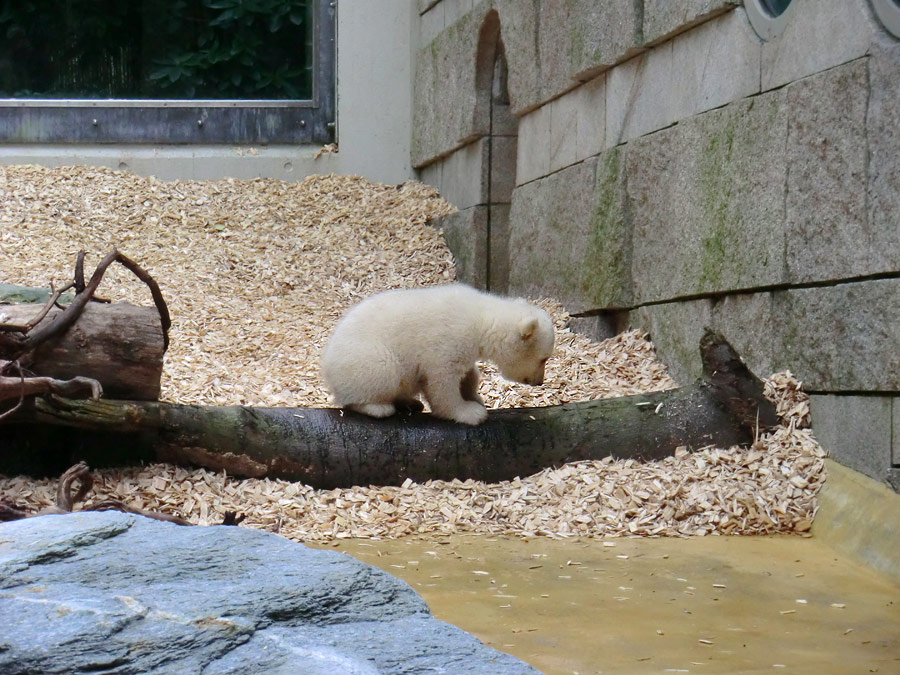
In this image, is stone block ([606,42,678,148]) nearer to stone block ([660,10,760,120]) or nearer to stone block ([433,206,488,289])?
stone block ([660,10,760,120])

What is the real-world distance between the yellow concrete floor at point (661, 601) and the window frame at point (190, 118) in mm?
7747

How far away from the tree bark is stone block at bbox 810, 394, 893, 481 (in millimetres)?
3007

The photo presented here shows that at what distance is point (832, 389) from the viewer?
4.90 m

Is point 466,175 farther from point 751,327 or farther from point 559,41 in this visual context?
point 751,327

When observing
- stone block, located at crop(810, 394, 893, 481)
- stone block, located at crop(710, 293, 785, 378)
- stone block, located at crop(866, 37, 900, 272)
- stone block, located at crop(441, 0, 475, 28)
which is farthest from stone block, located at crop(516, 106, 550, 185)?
stone block, located at crop(866, 37, 900, 272)

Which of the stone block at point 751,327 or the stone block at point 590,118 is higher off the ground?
the stone block at point 590,118

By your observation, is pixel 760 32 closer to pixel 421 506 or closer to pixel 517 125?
pixel 421 506

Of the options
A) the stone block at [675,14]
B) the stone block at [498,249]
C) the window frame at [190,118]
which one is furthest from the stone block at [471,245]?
the stone block at [675,14]

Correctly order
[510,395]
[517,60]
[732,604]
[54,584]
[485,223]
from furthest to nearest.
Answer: [485,223] < [517,60] < [510,395] < [732,604] < [54,584]

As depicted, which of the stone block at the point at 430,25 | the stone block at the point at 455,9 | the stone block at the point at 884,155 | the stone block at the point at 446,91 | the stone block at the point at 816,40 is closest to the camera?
the stone block at the point at 884,155

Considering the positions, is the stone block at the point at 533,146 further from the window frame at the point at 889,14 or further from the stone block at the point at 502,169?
the window frame at the point at 889,14

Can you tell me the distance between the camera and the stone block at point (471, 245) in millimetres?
9492

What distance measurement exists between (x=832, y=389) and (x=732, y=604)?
172 cm

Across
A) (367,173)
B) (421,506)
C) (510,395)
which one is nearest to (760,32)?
(510,395)
